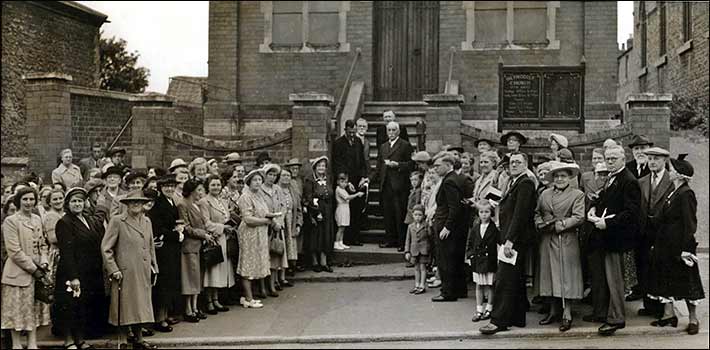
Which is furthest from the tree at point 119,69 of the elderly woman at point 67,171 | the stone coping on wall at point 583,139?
the stone coping on wall at point 583,139

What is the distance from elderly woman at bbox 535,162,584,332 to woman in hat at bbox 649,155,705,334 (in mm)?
903

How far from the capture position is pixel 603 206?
8.95 metres

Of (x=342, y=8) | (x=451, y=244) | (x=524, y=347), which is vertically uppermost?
(x=342, y=8)

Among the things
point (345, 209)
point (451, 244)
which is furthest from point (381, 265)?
point (451, 244)

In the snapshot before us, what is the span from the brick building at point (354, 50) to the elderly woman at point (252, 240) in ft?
32.2

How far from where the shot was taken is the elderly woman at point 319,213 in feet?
41.7

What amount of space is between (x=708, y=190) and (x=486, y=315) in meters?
8.48

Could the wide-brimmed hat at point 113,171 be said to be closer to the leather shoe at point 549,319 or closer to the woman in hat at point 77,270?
the woman in hat at point 77,270

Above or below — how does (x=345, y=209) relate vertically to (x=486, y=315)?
above

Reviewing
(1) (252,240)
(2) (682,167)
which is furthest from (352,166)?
(2) (682,167)

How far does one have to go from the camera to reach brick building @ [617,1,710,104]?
2423cm

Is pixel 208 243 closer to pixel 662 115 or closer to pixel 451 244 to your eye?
pixel 451 244

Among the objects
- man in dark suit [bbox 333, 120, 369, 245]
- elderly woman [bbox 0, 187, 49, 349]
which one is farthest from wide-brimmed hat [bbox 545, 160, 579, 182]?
elderly woman [bbox 0, 187, 49, 349]

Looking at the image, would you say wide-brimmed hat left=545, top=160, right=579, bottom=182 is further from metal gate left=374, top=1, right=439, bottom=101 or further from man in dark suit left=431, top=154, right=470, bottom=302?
metal gate left=374, top=1, right=439, bottom=101
